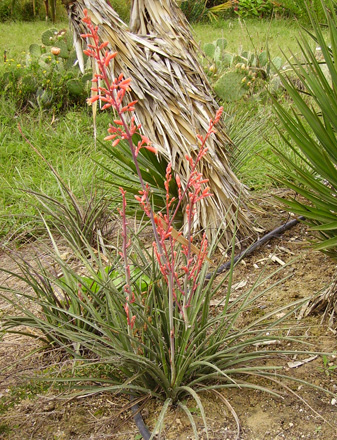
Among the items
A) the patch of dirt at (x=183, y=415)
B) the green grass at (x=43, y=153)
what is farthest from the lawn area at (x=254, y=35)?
the patch of dirt at (x=183, y=415)

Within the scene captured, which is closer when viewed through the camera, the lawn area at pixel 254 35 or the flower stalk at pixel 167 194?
the flower stalk at pixel 167 194

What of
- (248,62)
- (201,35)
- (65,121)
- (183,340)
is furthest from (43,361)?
(201,35)

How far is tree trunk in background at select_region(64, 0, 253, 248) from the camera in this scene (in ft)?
7.72

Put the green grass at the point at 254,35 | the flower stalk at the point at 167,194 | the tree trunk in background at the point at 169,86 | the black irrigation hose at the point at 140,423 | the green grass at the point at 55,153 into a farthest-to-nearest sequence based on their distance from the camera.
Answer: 1. the green grass at the point at 254,35
2. the green grass at the point at 55,153
3. the tree trunk in background at the point at 169,86
4. the black irrigation hose at the point at 140,423
5. the flower stalk at the point at 167,194

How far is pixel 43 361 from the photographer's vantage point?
1.92 m

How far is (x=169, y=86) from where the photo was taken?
2.42 m

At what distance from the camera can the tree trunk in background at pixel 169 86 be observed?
2.35 meters

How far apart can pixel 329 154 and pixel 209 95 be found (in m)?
0.87

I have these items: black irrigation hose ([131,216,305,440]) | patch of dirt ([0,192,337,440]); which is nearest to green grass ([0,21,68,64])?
black irrigation hose ([131,216,305,440])

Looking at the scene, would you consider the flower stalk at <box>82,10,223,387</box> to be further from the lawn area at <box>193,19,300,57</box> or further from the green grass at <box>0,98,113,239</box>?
the lawn area at <box>193,19,300,57</box>

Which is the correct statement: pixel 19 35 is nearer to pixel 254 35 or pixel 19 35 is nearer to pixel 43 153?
pixel 254 35

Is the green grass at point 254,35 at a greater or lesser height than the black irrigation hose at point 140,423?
lesser

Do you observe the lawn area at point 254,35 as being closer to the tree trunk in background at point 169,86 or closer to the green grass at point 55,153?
the green grass at point 55,153

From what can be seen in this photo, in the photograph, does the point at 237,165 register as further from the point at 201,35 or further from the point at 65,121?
the point at 201,35
